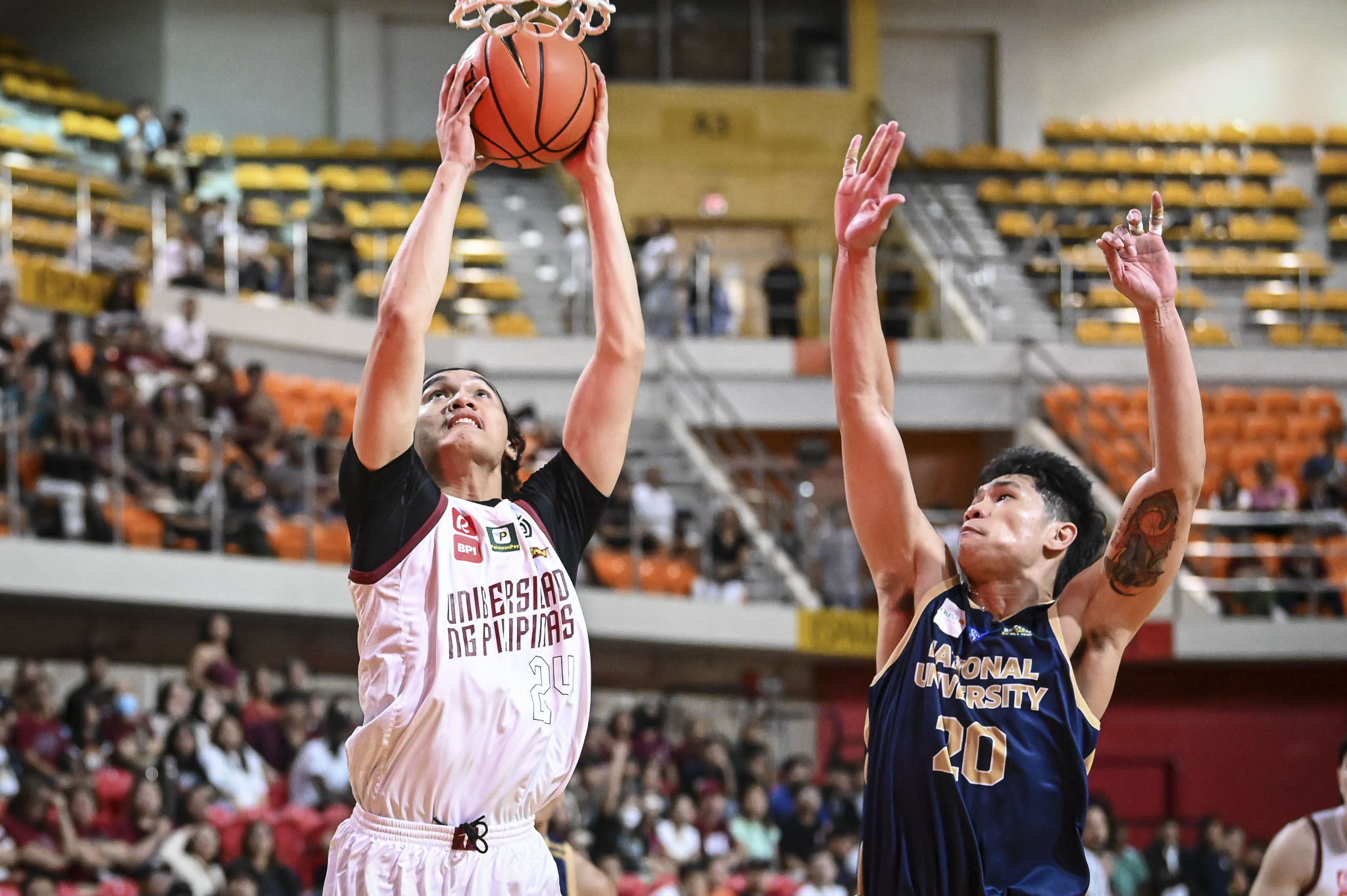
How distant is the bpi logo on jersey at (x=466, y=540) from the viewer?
10.7 feet

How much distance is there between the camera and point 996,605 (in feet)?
11.5

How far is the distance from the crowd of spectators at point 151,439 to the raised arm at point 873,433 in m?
7.73

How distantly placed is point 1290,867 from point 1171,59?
1804 centimetres

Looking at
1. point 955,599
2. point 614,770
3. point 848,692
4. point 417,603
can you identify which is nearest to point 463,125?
point 417,603

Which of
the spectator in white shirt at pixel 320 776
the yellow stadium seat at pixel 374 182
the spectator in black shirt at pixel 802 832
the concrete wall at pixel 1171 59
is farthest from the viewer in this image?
the concrete wall at pixel 1171 59

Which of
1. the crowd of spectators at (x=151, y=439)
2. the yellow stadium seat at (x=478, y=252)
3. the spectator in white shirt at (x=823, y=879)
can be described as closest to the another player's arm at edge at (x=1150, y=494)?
the spectator in white shirt at (x=823, y=879)

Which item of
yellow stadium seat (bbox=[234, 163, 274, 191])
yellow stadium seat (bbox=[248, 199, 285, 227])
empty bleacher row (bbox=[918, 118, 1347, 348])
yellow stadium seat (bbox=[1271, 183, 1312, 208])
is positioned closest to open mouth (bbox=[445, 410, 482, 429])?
yellow stadium seat (bbox=[248, 199, 285, 227])

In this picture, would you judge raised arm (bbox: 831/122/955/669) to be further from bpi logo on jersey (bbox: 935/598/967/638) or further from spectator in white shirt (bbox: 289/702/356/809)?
spectator in white shirt (bbox: 289/702/356/809)

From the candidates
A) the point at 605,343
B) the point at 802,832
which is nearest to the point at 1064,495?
the point at 605,343

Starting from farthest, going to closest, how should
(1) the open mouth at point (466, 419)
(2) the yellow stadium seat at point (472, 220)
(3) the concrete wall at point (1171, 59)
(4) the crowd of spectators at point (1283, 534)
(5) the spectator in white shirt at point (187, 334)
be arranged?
(3) the concrete wall at point (1171, 59), (2) the yellow stadium seat at point (472, 220), (4) the crowd of spectators at point (1283, 534), (5) the spectator in white shirt at point (187, 334), (1) the open mouth at point (466, 419)

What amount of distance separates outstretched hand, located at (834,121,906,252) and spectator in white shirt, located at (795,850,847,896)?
278 inches

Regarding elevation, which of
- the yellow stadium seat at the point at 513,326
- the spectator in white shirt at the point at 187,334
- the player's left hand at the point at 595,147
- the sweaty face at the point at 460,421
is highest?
the yellow stadium seat at the point at 513,326

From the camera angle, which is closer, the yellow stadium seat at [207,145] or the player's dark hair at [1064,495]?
the player's dark hair at [1064,495]

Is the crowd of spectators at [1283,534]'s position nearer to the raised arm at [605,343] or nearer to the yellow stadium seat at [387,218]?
the yellow stadium seat at [387,218]
